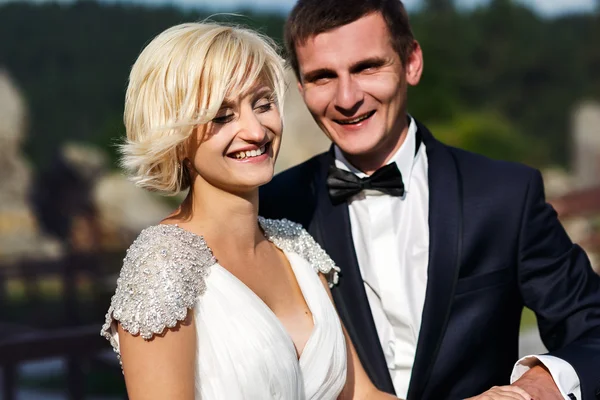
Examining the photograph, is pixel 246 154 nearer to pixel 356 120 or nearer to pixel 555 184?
pixel 356 120

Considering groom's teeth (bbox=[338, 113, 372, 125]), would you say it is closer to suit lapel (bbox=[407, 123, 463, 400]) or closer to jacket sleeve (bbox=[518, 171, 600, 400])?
suit lapel (bbox=[407, 123, 463, 400])

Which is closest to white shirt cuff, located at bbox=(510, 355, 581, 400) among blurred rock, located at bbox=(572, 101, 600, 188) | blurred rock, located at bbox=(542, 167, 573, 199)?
blurred rock, located at bbox=(542, 167, 573, 199)

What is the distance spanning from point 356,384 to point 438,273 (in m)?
0.42

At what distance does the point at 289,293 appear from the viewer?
2475 mm

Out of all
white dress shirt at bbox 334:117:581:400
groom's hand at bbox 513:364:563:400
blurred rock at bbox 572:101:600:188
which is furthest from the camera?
blurred rock at bbox 572:101:600:188

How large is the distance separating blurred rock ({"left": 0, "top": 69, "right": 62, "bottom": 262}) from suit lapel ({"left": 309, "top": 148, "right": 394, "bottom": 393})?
1414 centimetres

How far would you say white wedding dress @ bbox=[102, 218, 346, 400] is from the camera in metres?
2.07

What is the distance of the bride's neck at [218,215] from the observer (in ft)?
7.55

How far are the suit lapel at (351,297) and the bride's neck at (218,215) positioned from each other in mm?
494

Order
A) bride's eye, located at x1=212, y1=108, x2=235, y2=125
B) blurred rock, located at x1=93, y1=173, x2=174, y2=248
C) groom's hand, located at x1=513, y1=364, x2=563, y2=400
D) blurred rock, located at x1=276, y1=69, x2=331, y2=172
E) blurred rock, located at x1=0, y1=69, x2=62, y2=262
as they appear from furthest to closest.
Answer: blurred rock, located at x1=0, y1=69, x2=62, y2=262 < blurred rock, located at x1=93, y1=173, x2=174, y2=248 < blurred rock, located at x1=276, y1=69, x2=331, y2=172 < groom's hand, located at x1=513, y1=364, x2=563, y2=400 < bride's eye, located at x1=212, y1=108, x2=235, y2=125

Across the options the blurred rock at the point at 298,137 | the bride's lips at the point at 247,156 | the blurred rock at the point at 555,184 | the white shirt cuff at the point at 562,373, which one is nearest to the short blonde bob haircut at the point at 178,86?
the bride's lips at the point at 247,156

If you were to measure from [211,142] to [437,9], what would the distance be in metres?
33.8

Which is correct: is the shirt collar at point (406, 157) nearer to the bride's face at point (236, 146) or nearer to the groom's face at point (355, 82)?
the groom's face at point (355, 82)

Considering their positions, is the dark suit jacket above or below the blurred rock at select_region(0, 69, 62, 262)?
above
